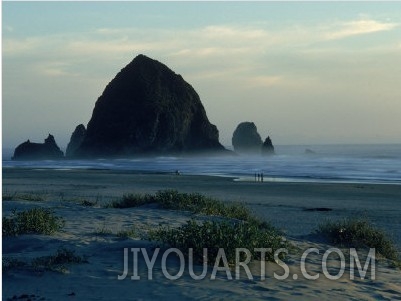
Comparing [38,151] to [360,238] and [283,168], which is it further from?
[360,238]

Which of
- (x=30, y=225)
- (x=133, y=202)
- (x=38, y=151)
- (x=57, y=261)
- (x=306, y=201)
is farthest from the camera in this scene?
(x=38, y=151)

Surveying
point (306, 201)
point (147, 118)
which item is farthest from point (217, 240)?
point (147, 118)

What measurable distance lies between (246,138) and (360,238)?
173 meters

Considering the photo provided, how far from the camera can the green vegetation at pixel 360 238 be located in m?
11.6

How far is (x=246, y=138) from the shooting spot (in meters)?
185

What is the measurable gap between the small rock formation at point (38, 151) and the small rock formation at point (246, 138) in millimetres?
74488

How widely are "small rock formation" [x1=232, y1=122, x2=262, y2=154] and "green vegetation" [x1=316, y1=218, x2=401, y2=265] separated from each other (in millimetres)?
165734

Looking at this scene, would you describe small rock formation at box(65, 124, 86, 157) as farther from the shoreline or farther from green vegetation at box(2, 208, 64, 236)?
green vegetation at box(2, 208, 64, 236)

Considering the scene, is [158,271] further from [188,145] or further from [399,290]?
[188,145]

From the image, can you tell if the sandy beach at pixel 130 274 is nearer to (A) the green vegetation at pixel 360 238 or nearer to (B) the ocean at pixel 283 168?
(A) the green vegetation at pixel 360 238

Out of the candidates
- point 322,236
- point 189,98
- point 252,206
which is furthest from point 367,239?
point 189,98

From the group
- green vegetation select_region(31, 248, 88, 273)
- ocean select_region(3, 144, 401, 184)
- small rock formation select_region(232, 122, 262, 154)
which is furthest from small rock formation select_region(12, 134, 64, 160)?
green vegetation select_region(31, 248, 88, 273)

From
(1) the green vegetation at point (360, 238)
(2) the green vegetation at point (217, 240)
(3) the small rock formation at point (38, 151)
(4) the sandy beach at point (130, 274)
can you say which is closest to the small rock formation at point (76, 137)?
(3) the small rock formation at point (38, 151)

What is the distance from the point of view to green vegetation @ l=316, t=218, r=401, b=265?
38.2ft
